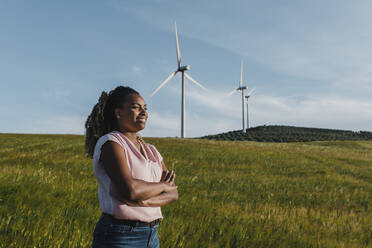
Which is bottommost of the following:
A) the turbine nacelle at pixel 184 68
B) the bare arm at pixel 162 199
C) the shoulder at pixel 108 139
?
the bare arm at pixel 162 199

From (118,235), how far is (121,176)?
0.54m

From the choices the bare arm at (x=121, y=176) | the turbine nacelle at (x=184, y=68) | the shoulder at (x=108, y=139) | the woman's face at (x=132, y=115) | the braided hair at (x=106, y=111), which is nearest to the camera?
the bare arm at (x=121, y=176)

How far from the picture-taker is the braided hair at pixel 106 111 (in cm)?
295

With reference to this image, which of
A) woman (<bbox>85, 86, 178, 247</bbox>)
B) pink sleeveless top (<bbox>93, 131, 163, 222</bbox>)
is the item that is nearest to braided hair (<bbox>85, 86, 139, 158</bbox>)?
woman (<bbox>85, 86, 178, 247</bbox>)

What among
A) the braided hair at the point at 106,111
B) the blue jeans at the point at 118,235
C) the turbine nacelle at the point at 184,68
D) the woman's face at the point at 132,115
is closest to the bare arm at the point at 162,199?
the blue jeans at the point at 118,235

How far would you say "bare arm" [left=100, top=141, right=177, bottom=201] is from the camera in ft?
8.00

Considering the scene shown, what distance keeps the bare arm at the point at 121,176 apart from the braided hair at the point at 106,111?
52cm

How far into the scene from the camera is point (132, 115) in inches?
111

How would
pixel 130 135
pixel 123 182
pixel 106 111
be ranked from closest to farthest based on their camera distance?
pixel 123 182
pixel 130 135
pixel 106 111

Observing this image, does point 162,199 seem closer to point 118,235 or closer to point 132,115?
point 118,235

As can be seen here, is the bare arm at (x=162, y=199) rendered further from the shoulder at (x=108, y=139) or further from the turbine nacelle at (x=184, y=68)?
the turbine nacelle at (x=184, y=68)

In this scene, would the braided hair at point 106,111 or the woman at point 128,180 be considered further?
the braided hair at point 106,111

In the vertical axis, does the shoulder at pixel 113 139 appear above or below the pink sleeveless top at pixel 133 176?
above

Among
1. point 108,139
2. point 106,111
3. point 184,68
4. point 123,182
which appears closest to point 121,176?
point 123,182
